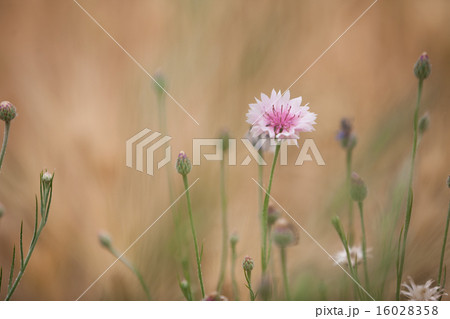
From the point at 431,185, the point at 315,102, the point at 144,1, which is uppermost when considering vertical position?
the point at 144,1

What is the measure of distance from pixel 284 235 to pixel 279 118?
0.29 feet

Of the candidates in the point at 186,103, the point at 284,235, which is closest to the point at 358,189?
the point at 284,235

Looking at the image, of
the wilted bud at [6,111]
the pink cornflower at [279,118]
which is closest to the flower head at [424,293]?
the pink cornflower at [279,118]

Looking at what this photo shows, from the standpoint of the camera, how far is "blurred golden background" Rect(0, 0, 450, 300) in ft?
1.67

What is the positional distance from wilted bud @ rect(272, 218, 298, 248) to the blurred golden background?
124mm

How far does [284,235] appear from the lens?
360mm

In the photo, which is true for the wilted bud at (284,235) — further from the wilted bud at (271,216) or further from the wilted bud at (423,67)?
the wilted bud at (423,67)

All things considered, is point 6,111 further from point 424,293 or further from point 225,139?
point 424,293

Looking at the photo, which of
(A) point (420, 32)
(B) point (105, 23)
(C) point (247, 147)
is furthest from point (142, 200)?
(A) point (420, 32)

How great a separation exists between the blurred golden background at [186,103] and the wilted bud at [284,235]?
0.41 feet

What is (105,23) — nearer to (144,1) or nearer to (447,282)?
(144,1)
